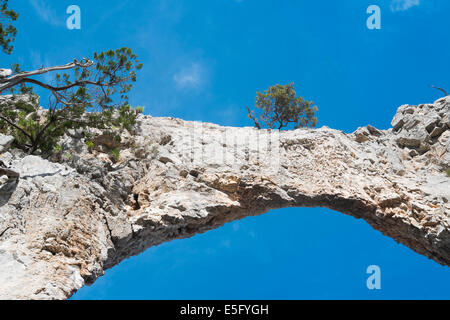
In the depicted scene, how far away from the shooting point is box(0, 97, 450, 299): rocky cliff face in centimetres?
1363

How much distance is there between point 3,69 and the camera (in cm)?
1686


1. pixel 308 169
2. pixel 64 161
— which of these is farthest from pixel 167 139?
pixel 308 169

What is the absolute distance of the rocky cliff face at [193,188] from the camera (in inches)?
537

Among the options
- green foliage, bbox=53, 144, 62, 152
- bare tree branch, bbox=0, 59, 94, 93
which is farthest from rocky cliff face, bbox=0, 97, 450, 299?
bare tree branch, bbox=0, 59, 94, 93

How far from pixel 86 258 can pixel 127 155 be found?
707 centimetres

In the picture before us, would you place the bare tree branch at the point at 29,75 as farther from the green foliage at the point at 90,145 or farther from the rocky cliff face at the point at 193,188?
the green foliage at the point at 90,145

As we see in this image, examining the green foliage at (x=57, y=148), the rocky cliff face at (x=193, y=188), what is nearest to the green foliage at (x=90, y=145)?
the rocky cliff face at (x=193, y=188)

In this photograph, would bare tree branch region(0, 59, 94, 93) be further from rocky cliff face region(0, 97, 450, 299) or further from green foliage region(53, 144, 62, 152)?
green foliage region(53, 144, 62, 152)

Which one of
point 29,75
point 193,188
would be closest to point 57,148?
point 29,75

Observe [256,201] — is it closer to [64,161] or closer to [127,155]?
[127,155]

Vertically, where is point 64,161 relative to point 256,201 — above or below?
above

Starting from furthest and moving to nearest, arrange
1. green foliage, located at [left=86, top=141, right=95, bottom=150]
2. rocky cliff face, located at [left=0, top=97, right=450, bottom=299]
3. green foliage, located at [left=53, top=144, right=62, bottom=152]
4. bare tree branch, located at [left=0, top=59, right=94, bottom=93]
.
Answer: green foliage, located at [left=86, top=141, right=95, bottom=150], green foliage, located at [left=53, top=144, right=62, bottom=152], bare tree branch, located at [left=0, top=59, right=94, bottom=93], rocky cliff face, located at [left=0, top=97, right=450, bottom=299]
